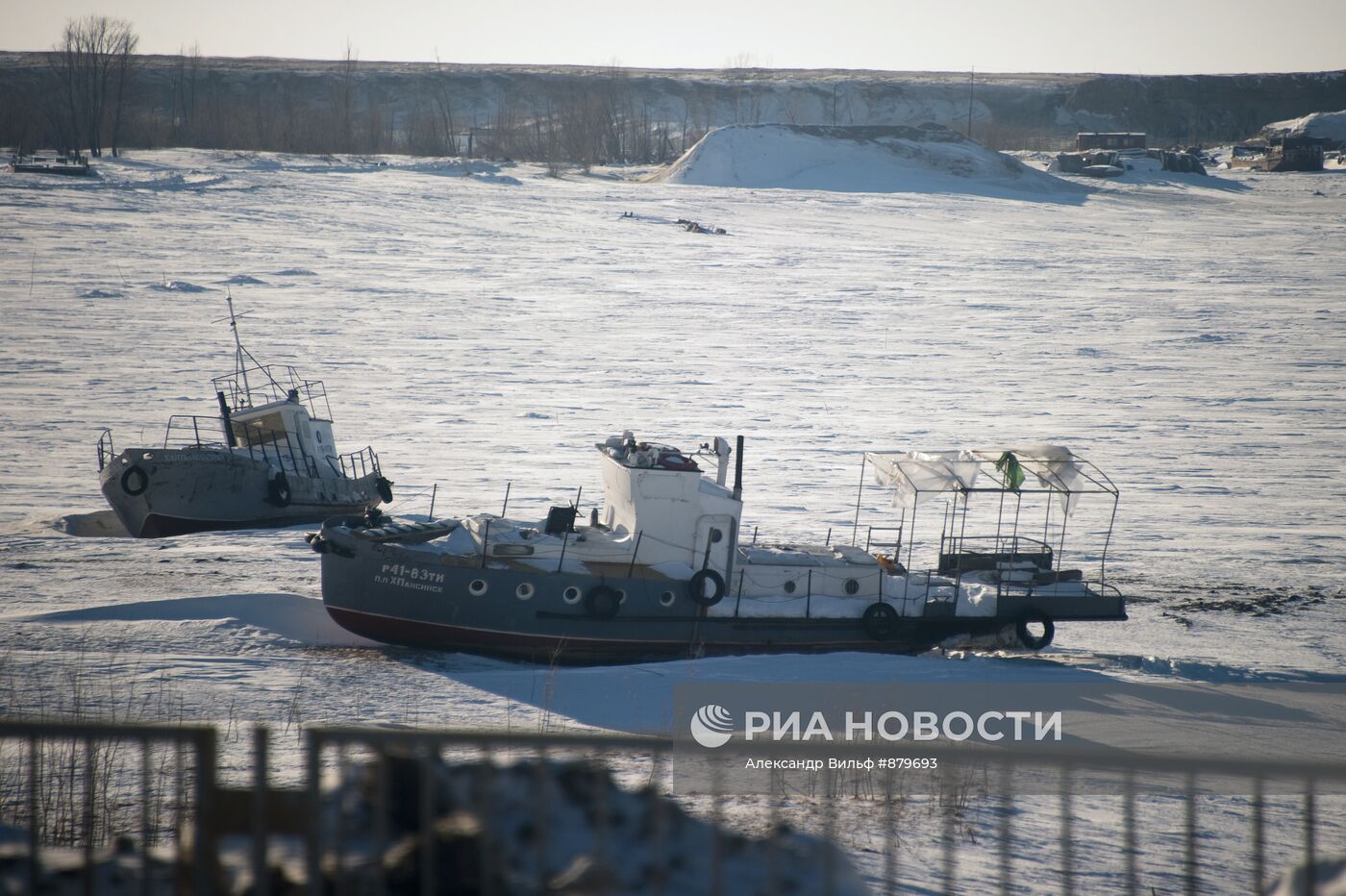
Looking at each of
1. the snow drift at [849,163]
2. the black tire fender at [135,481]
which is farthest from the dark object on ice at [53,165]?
the black tire fender at [135,481]

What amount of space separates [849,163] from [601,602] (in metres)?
63.0

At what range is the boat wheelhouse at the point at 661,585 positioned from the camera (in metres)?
13.4

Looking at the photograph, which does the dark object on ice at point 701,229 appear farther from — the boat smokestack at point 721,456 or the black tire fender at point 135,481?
the boat smokestack at point 721,456

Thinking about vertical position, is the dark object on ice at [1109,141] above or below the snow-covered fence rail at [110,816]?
above

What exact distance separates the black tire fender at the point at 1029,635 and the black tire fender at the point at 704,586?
3.59 meters

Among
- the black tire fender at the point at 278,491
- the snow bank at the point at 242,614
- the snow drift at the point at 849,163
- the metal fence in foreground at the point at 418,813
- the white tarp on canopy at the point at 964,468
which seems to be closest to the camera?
the metal fence in foreground at the point at 418,813

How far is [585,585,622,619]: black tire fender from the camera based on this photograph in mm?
13344

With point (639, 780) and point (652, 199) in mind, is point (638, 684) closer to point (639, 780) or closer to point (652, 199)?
point (639, 780)

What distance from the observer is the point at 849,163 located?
72.4 meters

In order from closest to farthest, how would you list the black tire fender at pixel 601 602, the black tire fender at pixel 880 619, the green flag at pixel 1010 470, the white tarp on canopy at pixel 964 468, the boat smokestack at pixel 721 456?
the black tire fender at pixel 601 602 < the black tire fender at pixel 880 619 < the boat smokestack at pixel 721 456 < the green flag at pixel 1010 470 < the white tarp on canopy at pixel 964 468

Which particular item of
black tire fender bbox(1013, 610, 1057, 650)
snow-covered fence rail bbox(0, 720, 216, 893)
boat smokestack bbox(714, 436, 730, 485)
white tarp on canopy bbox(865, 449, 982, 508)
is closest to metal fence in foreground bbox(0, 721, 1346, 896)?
snow-covered fence rail bbox(0, 720, 216, 893)

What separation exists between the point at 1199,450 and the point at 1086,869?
18480mm

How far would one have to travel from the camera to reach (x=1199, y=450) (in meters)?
23.6

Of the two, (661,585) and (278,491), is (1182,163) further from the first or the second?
(661,585)
